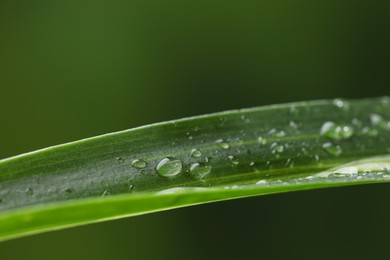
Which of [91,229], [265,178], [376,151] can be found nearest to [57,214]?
[265,178]

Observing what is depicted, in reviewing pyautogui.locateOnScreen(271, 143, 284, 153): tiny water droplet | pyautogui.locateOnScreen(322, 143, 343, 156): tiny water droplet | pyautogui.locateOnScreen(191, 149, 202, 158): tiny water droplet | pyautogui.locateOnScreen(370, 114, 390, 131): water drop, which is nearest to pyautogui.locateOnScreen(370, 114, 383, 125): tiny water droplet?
pyautogui.locateOnScreen(370, 114, 390, 131): water drop

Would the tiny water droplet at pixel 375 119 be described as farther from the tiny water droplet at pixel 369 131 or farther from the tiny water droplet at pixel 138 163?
the tiny water droplet at pixel 138 163

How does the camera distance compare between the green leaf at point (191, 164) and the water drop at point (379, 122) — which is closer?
the green leaf at point (191, 164)

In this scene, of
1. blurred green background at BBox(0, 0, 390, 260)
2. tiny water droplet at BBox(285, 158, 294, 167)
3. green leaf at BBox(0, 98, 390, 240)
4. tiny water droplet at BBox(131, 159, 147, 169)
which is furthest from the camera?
blurred green background at BBox(0, 0, 390, 260)

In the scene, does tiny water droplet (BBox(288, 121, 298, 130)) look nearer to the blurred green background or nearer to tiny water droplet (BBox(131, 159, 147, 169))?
tiny water droplet (BBox(131, 159, 147, 169))

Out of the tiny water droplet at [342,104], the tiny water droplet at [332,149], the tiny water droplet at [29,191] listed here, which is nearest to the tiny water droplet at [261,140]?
the tiny water droplet at [332,149]

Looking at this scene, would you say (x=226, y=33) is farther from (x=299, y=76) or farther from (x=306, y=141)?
(x=306, y=141)
